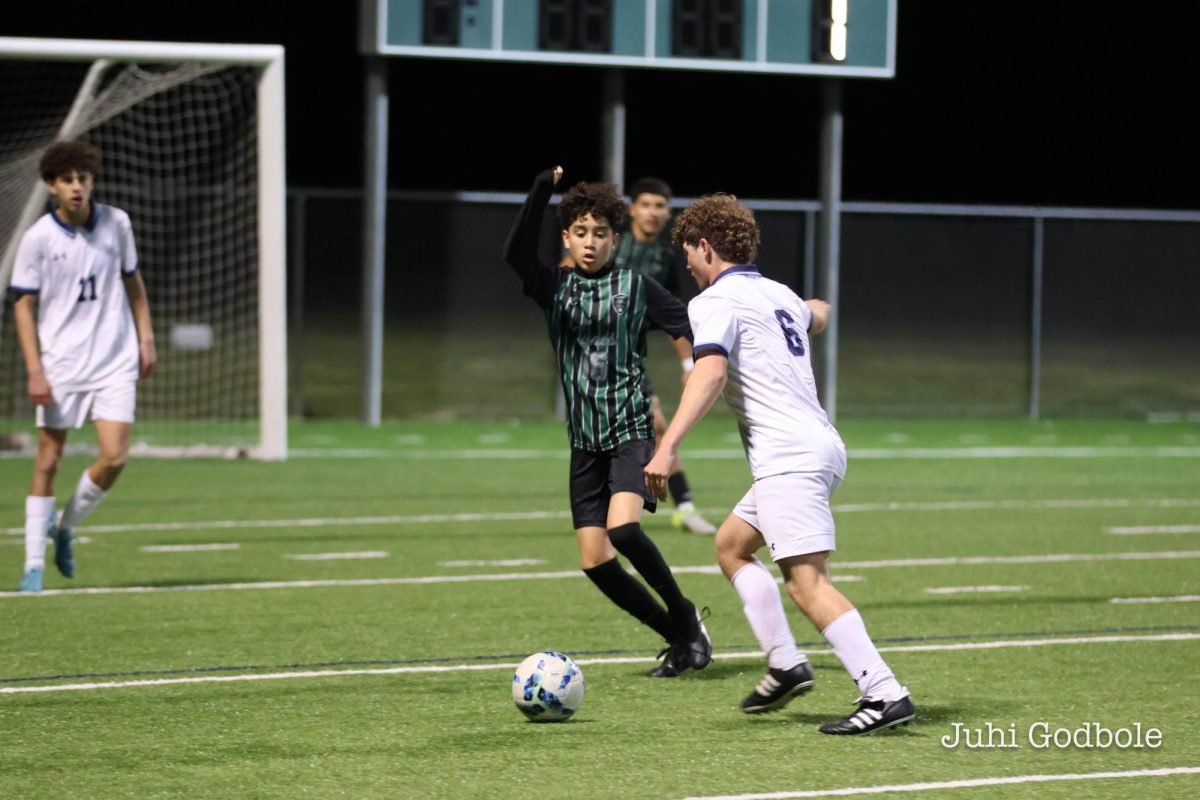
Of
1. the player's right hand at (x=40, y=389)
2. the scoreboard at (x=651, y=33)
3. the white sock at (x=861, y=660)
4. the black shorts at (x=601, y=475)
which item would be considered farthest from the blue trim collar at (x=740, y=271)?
the scoreboard at (x=651, y=33)

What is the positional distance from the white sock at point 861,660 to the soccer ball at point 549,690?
82cm

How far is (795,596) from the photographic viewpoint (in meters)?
5.74

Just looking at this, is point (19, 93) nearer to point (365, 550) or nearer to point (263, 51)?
point (263, 51)

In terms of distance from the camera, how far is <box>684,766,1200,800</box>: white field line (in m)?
4.89

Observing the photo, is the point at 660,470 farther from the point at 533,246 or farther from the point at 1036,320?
the point at 1036,320

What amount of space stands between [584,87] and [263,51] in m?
17.3

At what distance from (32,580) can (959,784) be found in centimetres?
511

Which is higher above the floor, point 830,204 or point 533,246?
point 830,204

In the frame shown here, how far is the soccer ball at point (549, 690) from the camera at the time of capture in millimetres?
5852

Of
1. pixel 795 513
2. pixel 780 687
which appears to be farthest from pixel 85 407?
pixel 795 513

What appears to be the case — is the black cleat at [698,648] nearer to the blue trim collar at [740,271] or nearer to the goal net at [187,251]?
the blue trim collar at [740,271]

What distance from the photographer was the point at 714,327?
5781mm

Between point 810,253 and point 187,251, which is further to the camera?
point 810,253

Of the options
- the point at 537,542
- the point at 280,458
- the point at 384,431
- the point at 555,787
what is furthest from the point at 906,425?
the point at 555,787
